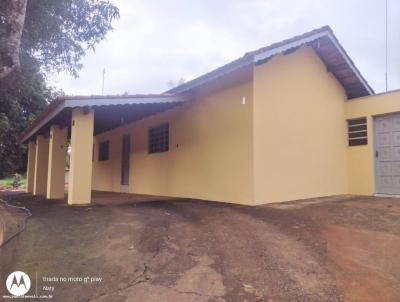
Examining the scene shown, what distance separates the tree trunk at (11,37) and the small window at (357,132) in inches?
367

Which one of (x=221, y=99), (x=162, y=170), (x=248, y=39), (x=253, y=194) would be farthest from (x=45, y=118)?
(x=248, y=39)

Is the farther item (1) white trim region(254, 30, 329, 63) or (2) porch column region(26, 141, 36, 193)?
(2) porch column region(26, 141, 36, 193)

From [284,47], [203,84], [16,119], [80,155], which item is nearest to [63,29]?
[80,155]

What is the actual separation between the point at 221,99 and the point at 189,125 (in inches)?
64.5

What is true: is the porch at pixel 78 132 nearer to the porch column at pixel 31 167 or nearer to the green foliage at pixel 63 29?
the porch column at pixel 31 167

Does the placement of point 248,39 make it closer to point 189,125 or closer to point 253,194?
point 189,125

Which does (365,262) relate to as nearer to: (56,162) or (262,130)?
(262,130)

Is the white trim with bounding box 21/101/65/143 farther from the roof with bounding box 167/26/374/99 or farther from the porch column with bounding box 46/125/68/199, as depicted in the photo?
the roof with bounding box 167/26/374/99

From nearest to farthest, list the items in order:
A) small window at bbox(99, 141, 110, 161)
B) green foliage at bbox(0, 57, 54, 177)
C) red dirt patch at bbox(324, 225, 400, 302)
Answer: red dirt patch at bbox(324, 225, 400, 302) < small window at bbox(99, 141, 110, 161) < green foliage at bbox(0, 57, 54, 177)

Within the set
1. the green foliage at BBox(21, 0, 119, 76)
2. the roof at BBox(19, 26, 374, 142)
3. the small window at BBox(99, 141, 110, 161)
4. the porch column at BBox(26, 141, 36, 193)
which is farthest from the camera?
the small window at BBox(99, 141, 110, 161)

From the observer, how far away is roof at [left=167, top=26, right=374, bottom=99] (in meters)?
7.45

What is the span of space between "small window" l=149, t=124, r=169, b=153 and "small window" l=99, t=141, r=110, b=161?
15.1 feet

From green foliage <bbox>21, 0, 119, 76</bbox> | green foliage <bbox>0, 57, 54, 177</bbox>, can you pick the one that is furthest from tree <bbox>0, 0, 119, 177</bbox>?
green foliage <bbox>0, 57, 54, 177</bbox>

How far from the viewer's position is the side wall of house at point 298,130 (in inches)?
317
